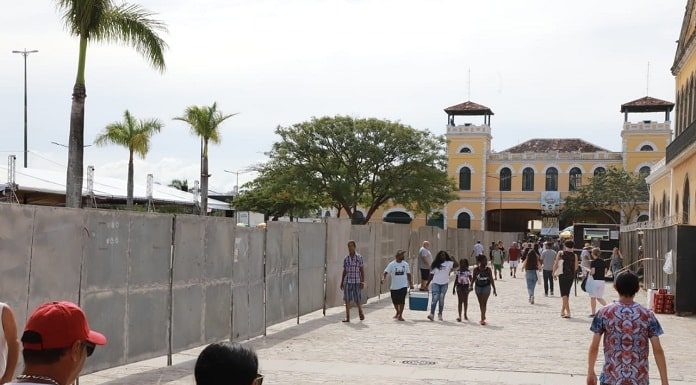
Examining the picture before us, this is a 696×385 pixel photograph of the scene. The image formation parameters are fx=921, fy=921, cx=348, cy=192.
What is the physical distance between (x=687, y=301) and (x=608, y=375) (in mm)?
16265

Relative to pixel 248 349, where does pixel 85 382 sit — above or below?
below

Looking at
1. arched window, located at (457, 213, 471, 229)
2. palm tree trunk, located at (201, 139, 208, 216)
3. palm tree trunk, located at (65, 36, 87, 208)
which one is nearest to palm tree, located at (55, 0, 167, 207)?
palm tree trunk, located at (65, 36, 87, 208)

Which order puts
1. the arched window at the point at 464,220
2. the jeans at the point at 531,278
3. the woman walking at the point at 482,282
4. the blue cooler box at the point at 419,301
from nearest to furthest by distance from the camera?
the woman walking at the point at 482,282
the blue cooler box at the point at 419,301
the jeans at the point at 531,278
the arched window at the point at 464,220

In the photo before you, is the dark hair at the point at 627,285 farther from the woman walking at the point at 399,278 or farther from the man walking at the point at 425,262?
the man walking at the point at 425,262

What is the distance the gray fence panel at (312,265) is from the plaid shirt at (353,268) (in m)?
0.90

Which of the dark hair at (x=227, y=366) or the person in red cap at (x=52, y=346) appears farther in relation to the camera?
the person in red cap at (x=52, y=346)

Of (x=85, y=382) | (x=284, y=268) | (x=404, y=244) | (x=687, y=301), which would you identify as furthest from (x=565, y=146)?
(x=85, y=382)

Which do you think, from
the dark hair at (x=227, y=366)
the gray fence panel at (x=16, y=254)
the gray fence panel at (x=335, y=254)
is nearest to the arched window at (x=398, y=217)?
the gray fence panel at (x=335, y=254)

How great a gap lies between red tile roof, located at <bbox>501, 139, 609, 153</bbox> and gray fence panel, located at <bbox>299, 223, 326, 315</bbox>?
262 ft

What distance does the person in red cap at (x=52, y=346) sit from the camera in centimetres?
334

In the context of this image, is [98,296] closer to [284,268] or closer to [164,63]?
[284,268]

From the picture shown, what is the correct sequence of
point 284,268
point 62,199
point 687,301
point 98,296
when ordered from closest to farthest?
1. point 98,296
2. point 284,268
3. point 687,301
4. point 62,199

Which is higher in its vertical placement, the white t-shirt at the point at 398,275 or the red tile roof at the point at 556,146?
the red tile roof at the point at 556,146

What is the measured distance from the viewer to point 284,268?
56.5ft
